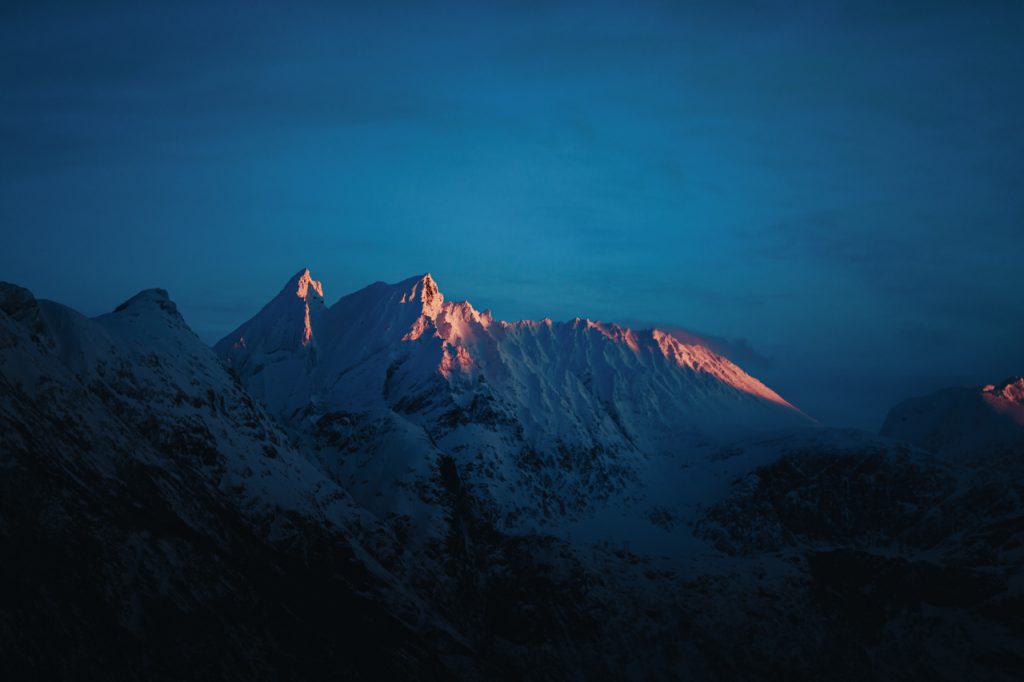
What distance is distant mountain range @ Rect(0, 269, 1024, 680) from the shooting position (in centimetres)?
8894

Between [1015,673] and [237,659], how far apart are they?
343 feet

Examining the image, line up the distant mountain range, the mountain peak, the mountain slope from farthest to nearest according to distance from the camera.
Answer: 1. the mountain peak
2. the distant mountain range
3. the mountain slope

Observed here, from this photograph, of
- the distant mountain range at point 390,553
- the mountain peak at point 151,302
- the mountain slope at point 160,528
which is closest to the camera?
the mountain slope at point 160,528

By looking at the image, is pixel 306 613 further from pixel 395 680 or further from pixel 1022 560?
pixel 1022 560

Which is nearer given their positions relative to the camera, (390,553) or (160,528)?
(160,528)

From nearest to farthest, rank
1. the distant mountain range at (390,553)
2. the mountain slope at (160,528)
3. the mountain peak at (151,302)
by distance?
1. the mountain slope at (160,528)
2. the distant mountain range at (390,553)
3. the mountain peak at (151,302)

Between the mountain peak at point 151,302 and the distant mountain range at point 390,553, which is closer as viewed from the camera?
the distant mountain range at point 390,553

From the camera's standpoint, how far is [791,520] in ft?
623

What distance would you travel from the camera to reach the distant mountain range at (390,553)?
8894cm

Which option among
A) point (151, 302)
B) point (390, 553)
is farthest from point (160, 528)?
point (151, 302)

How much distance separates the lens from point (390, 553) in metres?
141

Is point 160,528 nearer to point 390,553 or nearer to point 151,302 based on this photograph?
point 390,553

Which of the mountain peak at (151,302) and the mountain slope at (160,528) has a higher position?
the mountain peak at (151,302)

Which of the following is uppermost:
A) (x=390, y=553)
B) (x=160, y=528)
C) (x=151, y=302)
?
(x=151, y=302)
